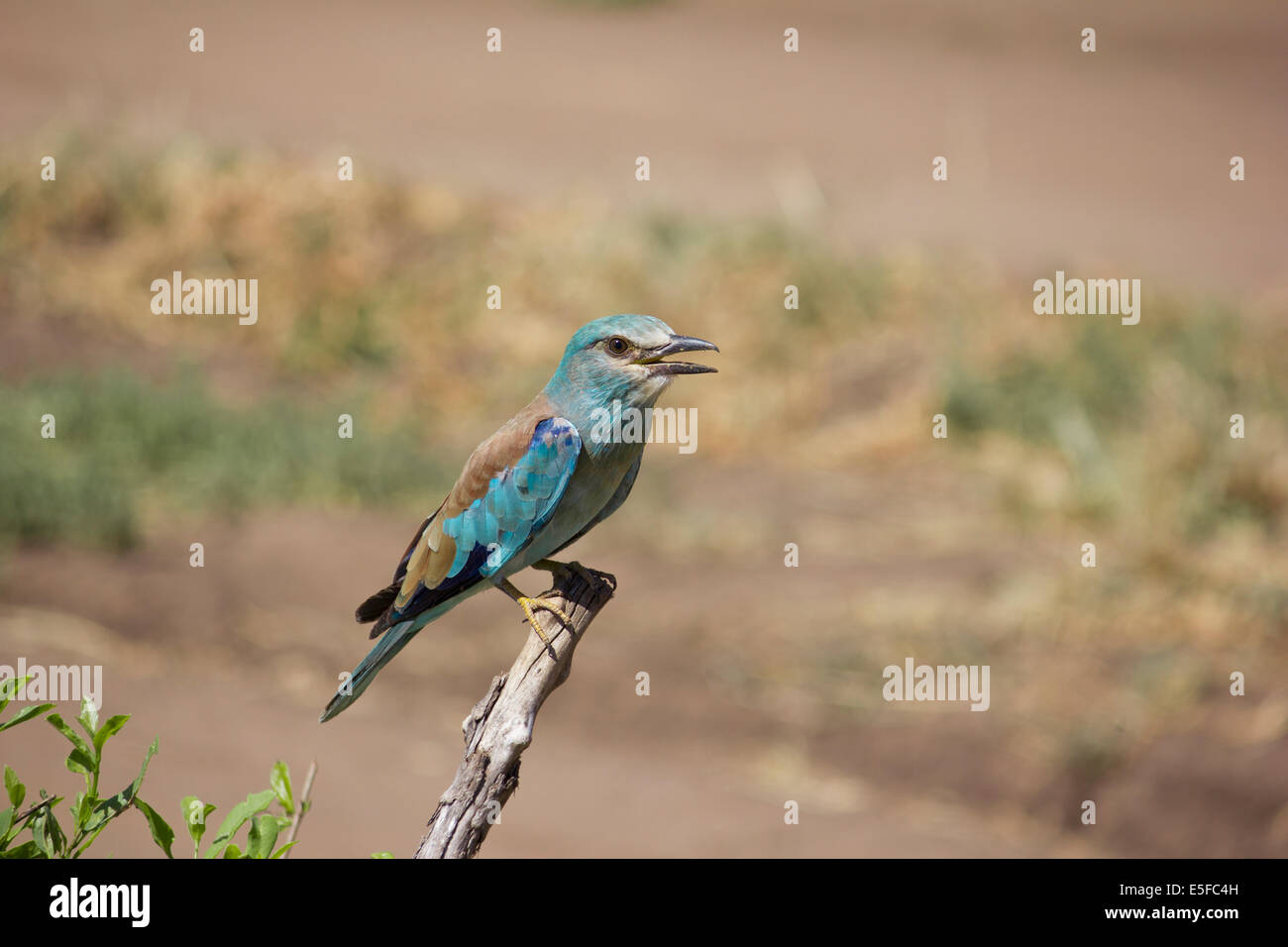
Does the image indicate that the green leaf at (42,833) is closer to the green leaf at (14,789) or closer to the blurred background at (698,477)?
the green leaf at (14,789)

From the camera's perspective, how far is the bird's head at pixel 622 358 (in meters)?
4.39

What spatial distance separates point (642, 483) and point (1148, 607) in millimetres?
4295

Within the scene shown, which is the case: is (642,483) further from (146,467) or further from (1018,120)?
(1018,120)

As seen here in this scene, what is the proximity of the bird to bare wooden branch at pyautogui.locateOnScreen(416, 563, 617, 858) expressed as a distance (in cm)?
45

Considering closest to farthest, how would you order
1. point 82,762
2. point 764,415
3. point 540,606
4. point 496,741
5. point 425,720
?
1. point 82,762
2. point 496,741
3. point 540,606
4. point 425,720
5. point 764,415

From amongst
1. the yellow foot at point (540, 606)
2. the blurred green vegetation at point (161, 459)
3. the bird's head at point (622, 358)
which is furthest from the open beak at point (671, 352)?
the blurred green vegetation at point (161, 459)

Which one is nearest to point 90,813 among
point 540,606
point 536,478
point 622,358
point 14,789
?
point 14,789

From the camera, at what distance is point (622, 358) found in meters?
4.41

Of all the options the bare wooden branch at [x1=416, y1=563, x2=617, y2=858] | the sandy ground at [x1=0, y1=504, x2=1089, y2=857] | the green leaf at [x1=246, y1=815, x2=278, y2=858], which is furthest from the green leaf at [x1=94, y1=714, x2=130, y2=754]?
the sandy ground at [x1=0, y1=504, x2=1089, y2=857]

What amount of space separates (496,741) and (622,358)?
1503 mm

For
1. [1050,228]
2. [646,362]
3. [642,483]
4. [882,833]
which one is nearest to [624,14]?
[1050,228]

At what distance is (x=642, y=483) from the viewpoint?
11766 millimetres

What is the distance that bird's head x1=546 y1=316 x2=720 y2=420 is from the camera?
14.4 feet

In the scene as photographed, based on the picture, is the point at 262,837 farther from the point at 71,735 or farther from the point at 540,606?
the point at 540,606
